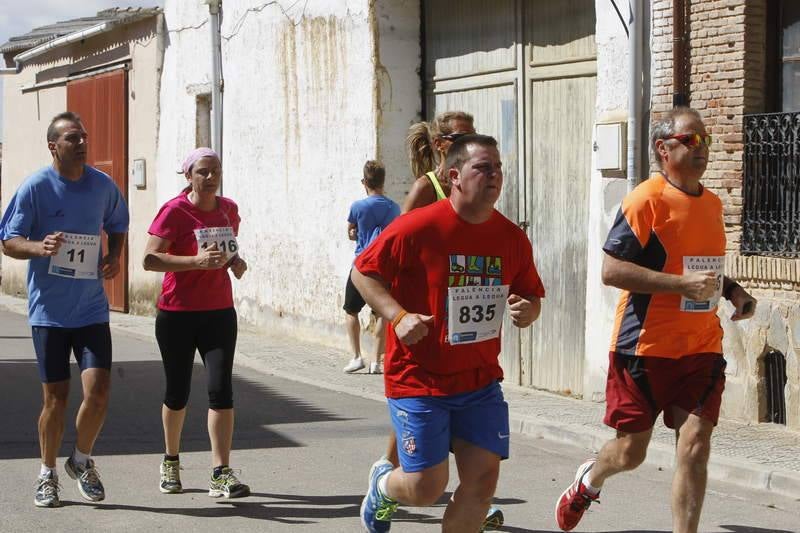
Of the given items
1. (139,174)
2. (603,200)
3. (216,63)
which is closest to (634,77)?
(603,200)

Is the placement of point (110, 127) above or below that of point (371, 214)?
above

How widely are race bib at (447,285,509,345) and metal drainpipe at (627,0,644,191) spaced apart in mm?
5422

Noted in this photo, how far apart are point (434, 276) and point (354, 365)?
8.15 meters

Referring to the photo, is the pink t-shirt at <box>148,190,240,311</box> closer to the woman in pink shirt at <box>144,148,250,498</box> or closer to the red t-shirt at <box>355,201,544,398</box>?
the woman in pink shirt at <box>144,148,250,498</box>

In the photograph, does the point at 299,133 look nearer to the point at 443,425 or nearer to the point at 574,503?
the point at 574,503

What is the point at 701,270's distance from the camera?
20.1 feet

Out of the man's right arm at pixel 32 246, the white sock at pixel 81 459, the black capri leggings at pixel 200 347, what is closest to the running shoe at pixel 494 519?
the black capri leggings at pixel 200 347

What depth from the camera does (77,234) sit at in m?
7.52

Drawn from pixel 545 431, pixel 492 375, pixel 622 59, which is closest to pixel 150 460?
pixel 545 431

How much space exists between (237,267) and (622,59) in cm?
439

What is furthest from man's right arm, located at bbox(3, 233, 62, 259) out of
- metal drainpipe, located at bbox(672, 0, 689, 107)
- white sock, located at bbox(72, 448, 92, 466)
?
metal drainpipe, located at bbox(672, 0, 689, 107)

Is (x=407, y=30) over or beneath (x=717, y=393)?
Answer: over

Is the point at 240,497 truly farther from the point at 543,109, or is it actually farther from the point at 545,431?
the point at 543,109

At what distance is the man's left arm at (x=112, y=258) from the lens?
25.0 feet
